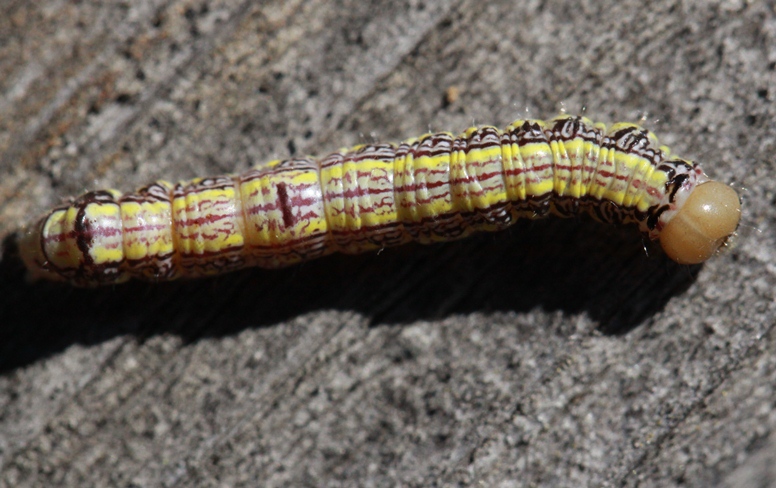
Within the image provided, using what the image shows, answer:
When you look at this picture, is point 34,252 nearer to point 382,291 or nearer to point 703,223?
point 382,291

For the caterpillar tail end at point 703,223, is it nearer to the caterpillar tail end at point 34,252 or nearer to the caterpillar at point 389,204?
the caterpillar at point 389,204

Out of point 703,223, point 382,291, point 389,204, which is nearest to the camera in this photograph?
point 703,223

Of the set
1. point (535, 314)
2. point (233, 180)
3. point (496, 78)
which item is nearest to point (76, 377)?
point (233, 180)

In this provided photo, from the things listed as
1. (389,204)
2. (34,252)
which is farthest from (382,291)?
(34,252)

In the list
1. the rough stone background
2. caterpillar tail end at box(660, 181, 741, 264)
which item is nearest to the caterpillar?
caterpillar tail end at box(660, 181, 741, 264)

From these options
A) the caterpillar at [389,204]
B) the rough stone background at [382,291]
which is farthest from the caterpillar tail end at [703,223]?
the rough stone background at [382,291]

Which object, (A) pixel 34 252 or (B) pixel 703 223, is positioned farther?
(A) pixel 34 252

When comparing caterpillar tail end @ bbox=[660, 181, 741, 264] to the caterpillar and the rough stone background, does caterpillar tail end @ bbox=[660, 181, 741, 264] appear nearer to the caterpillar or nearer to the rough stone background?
the caterpillar

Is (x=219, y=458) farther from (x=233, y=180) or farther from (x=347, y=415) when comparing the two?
(x=233, y=180)
